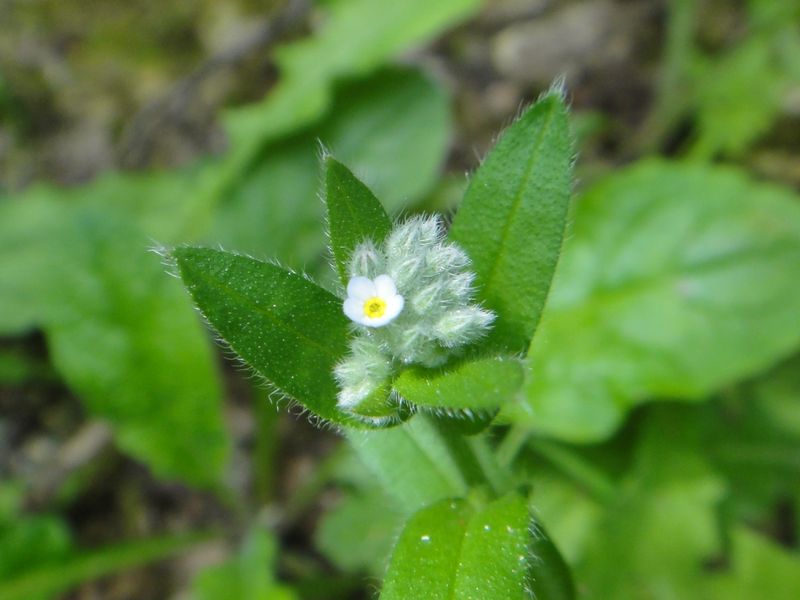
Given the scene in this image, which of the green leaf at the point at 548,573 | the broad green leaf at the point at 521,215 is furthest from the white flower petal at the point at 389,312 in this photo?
the green leaf at the point at 548,573

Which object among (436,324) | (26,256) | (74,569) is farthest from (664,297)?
(26,256)

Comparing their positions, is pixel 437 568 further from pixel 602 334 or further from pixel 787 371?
pixel 787 371

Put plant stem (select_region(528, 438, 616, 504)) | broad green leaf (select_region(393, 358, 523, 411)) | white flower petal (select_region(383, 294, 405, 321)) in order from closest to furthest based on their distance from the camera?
broad green leaf (select_region(393, 358, 523, 411))
white flower petal (select_region(383, 294, 405, 321))
plant stem (select_region(528, 438, 616, 504))

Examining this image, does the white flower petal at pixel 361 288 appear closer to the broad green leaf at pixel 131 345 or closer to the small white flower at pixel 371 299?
the small white flower at pixel 371 299

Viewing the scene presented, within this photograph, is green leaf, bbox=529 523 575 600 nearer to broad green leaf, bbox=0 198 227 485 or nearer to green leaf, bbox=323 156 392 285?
green leaf, bbox=323 156 392 285

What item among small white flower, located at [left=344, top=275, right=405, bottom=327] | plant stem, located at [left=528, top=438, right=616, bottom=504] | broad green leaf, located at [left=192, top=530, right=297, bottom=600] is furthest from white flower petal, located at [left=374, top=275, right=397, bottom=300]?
plant stem, located at [left=528, top=438, right=616, bottom=504]

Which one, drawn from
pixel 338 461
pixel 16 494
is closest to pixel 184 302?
pixel 338 461
